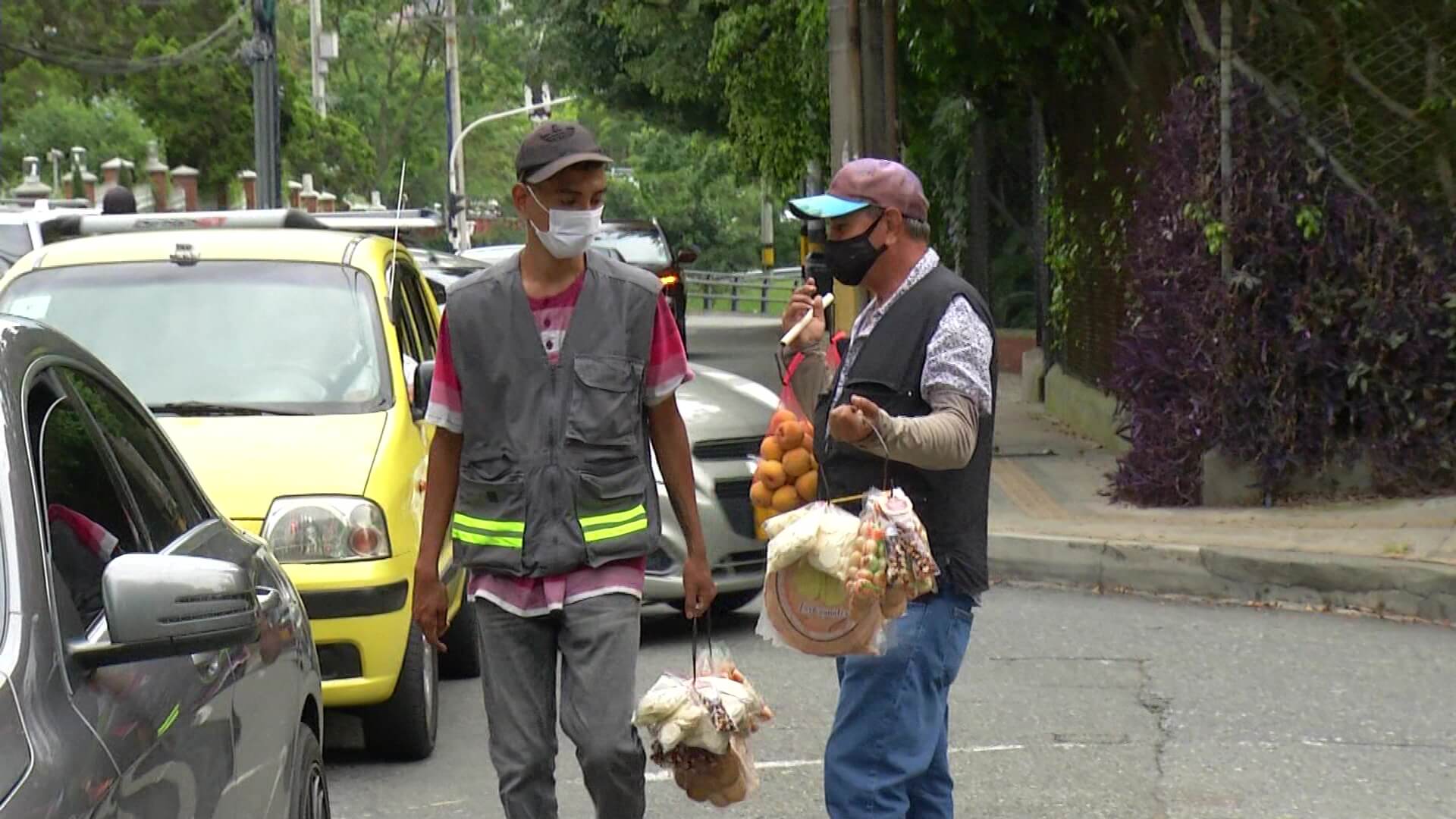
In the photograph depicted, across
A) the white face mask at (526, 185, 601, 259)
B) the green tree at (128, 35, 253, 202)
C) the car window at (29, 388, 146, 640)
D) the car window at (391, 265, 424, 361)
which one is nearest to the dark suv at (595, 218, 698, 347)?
the car window at (391, 265, 424, 361)

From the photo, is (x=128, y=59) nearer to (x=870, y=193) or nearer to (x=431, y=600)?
(x=431, y=600)

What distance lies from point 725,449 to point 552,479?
4.42 metres

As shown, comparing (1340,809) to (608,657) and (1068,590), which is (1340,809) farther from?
(1068,590)

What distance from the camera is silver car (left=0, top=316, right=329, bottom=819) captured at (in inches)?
118

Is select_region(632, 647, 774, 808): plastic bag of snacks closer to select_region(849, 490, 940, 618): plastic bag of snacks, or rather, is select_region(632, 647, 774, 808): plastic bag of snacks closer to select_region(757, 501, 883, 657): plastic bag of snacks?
select_region(757, 501, 883, 657): plastic bag of snacks

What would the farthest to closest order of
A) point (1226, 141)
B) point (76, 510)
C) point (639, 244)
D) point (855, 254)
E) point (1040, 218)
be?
point (639, 244) < point (1040, 218) < point (1226, 141) < point (855, 254) < point (76, 510)

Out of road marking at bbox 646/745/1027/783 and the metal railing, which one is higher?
road marking at bbox 646/745/1027/783

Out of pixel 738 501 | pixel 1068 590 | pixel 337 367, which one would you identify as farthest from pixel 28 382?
pixel 1068 590

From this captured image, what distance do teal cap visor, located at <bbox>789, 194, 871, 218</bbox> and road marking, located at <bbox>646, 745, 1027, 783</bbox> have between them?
2505mm

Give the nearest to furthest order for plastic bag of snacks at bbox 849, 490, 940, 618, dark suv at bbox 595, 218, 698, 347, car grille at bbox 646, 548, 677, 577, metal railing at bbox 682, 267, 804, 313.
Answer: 1. plastic bag of snacks at bbox 849, 490, 940, 618
2. car grille at bbox 646, 548, 677, 577
3. dark suv at bbox 595, 218, 698, 347
4. metal railing at bbox 682, 267, 804, 313

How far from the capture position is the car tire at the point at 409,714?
6.85 m

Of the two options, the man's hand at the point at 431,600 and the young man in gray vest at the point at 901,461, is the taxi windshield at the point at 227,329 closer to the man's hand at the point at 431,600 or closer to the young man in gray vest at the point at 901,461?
the man's hand at the point at 431,600

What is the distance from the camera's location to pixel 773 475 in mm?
5086

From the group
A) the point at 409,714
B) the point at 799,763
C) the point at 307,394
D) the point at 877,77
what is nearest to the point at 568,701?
the point at 409,714
